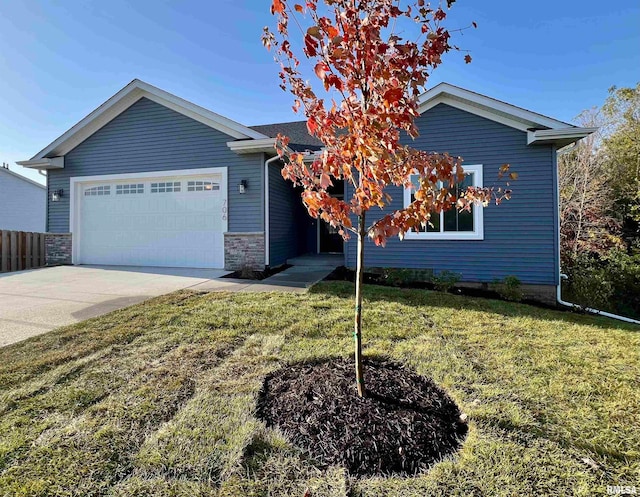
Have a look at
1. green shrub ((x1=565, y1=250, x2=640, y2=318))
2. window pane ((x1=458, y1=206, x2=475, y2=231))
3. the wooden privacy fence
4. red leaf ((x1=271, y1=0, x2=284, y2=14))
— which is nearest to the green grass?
red leaf ((x1=271, y1=0, x2=284, y2=14))

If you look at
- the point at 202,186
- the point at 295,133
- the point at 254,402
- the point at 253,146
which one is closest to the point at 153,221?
the point at 202,186

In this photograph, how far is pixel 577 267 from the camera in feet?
28.9

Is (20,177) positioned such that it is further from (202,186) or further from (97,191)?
(202,186)

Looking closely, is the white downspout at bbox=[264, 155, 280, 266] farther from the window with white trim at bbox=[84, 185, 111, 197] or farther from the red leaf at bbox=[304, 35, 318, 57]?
the red leaf at bbox=[304, 35, 318, 57]

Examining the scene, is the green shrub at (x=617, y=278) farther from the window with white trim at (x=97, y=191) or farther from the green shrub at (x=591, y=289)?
the window with white trim at (x=97, y=191)

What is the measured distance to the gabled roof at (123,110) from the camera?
9172 millimetres

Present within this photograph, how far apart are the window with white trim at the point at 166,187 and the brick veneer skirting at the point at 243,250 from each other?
2186mm

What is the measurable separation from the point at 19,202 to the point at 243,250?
61.6 ft

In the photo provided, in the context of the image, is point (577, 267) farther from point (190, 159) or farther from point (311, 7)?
point (190, 159)

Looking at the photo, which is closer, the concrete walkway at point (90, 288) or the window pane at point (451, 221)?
the concrete walkway at point (90, 288)

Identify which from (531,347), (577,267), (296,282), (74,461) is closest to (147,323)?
(74,461)

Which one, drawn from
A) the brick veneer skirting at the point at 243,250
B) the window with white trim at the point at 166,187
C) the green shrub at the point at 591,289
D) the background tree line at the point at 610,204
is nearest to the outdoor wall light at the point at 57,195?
the window with white trim at the point at 166,187

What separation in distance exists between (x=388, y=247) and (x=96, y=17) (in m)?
9.75

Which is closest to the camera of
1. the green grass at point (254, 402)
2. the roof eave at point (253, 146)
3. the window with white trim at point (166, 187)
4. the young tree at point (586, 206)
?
the green grass at point (254, 402)
